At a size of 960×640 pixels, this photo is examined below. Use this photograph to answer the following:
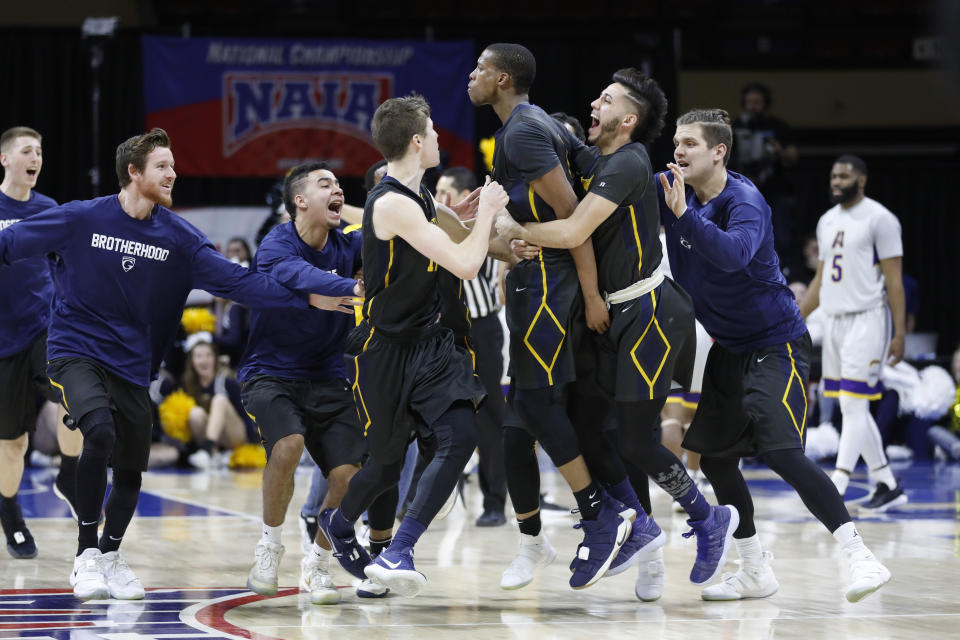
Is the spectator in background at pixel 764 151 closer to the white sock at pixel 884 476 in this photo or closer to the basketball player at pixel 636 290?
the white sock at pixel 884 476

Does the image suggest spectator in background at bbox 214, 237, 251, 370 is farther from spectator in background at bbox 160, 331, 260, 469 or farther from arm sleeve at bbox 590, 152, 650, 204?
arm sleeve at bbox 590, 152, 650, 204

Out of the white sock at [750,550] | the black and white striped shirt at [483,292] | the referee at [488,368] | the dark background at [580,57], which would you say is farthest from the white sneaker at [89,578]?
the dark background at [580,57]

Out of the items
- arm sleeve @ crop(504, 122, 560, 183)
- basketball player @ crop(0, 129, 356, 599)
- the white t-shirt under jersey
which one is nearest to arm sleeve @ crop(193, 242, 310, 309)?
basketball player @ crop(0, 129, 356, 599)

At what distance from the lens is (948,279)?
17438 millimetres

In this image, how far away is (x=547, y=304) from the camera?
4887mm

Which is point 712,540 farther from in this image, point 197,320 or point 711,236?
point 197,320

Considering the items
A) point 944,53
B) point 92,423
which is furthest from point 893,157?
point 944,53

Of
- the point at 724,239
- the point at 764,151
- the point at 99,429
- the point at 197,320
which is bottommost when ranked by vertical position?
the point at 99,429

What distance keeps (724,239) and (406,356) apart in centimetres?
126

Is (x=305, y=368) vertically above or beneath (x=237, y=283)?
beneath

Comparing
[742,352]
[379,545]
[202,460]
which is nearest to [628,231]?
[742,352]

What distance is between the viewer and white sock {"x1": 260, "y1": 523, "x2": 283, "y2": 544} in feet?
16.7

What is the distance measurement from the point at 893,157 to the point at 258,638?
47.9 ft

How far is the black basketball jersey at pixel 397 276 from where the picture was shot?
4789 millimetres
